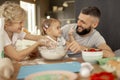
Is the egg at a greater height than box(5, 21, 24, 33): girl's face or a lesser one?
lesser

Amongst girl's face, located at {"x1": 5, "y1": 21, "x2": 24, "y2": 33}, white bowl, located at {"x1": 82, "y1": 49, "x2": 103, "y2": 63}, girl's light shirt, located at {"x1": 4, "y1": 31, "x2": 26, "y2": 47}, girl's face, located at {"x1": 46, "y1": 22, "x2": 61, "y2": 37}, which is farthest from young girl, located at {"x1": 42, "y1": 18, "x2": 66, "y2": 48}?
white bowl, located at {"x1": 82, "y1": 49, "x2": 103, "y2": 63}

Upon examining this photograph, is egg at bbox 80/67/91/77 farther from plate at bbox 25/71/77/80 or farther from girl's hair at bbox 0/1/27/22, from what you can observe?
girl's hair at bbox 0/1/27/22

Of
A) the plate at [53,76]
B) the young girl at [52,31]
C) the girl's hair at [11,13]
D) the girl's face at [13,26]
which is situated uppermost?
the girl's hair at [11,13]

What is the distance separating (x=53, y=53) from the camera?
1.77 metres

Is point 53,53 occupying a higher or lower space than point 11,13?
lower

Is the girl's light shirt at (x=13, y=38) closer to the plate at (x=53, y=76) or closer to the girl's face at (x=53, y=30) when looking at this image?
the girl's face at (x=53, y=30)

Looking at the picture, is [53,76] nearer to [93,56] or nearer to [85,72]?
[85,72]

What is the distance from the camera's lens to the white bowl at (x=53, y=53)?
5.80 feet

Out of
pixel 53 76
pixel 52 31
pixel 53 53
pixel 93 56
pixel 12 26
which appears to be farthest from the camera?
pixel 52 31

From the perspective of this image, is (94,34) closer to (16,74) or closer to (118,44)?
(118,44)

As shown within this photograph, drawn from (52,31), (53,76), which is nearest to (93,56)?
(53,76)

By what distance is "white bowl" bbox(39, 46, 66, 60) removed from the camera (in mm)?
1767

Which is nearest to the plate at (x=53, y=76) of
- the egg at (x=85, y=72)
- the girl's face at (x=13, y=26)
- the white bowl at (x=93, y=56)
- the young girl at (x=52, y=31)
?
the egg at (x=85, y=72)

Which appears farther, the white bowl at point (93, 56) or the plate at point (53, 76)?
the white bowl at point (93, 56)
